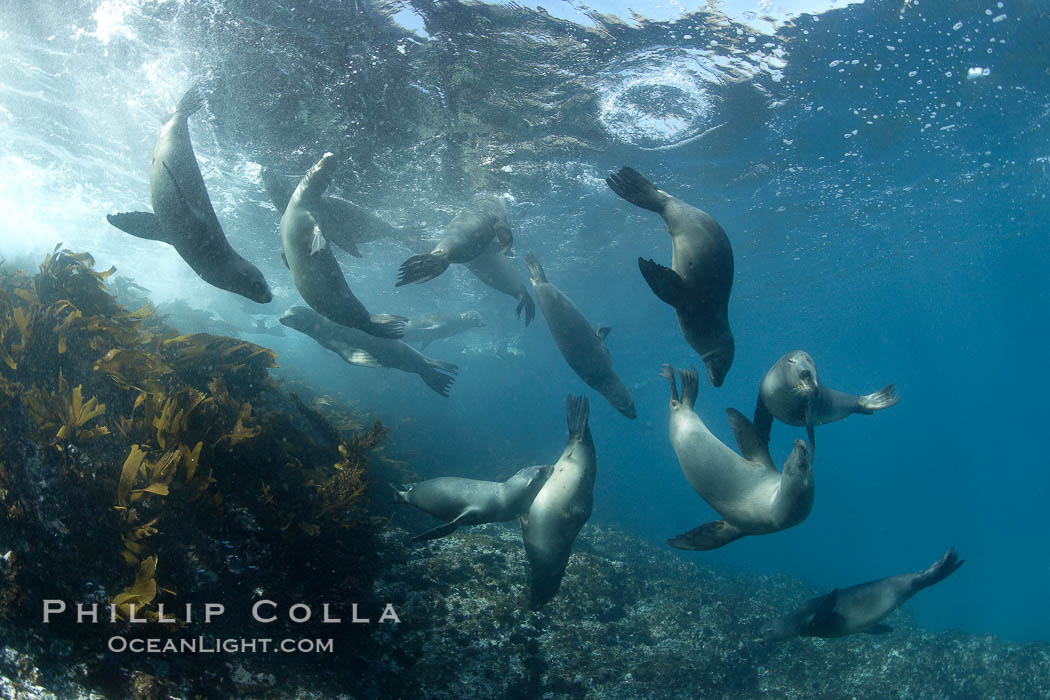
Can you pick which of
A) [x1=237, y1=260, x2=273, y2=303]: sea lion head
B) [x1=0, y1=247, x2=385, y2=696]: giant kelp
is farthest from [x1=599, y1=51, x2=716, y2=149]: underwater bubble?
[x1=0, y1=247, x2=385, y2=696]: giant kelp

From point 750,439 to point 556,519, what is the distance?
7.12 ft

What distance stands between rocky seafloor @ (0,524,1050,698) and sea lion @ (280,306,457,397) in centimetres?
311

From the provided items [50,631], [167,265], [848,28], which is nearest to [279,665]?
[50,631]

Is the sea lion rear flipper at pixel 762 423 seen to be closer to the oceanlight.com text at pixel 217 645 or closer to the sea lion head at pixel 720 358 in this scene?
the sea lion head at pixel 720 358

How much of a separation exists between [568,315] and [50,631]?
5.41m

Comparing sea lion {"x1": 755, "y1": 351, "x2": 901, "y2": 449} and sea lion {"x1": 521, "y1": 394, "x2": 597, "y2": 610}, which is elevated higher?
sea lion {"x1": 755, "y1": 351, "x2": 901, "y2": 449}

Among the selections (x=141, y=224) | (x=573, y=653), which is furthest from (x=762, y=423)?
(x=141, y=224)

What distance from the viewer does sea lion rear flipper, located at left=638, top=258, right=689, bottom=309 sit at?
325 cm

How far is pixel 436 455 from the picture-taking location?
13.9 m

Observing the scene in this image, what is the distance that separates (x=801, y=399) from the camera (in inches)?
156

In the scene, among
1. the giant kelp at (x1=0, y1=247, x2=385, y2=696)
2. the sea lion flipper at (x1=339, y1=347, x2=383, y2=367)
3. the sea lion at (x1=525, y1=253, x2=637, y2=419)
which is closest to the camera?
the giant kelp at (x1=0, y1=247, x2=385, y2=696)

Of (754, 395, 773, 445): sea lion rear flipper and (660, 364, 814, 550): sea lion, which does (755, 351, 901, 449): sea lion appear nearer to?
(754, 395, 773, 445): sea lion rear flipper

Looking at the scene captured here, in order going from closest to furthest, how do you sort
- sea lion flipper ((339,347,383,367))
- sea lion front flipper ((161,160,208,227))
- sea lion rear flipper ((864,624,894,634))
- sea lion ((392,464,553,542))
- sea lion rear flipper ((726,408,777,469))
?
sea lion front flipper ((161,160,208,227)) → sea lion rear flipper ((726,408,777,469)) → sea lion ((392,464,553,542)) → sea lion rear flipper ((864,624,894,634)) → sea lion flipper ((339,347,383,367))

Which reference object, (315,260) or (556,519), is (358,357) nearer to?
(315,260)
